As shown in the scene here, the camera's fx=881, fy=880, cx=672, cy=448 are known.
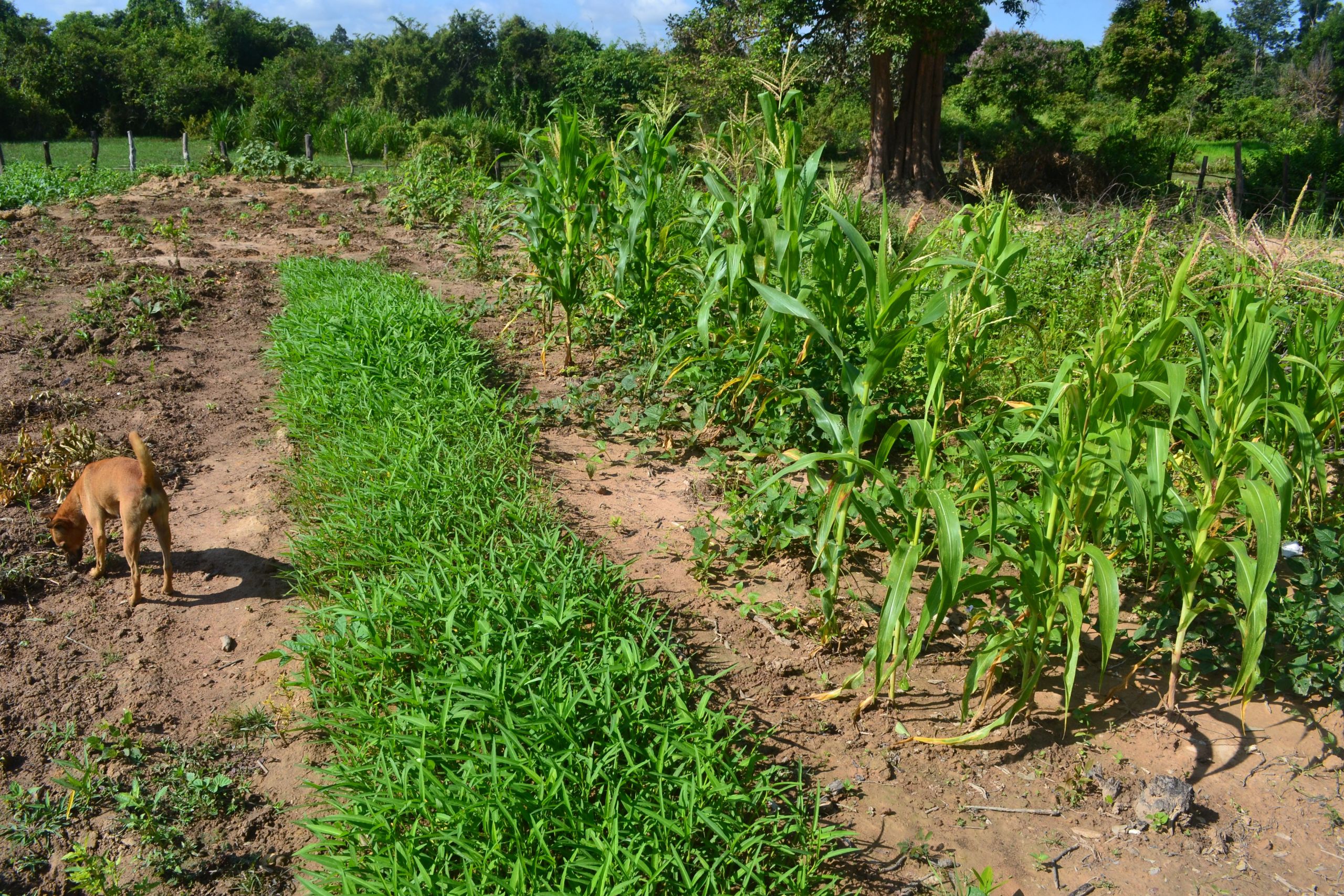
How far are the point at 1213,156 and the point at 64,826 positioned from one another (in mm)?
29525

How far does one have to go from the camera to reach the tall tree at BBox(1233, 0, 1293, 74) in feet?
244

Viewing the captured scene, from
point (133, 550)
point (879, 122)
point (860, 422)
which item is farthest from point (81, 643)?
point (879, 122)

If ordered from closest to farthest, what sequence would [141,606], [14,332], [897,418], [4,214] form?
[141,606], [897,418], [14,332], [4,214]

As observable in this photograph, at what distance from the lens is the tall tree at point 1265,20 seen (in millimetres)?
74500

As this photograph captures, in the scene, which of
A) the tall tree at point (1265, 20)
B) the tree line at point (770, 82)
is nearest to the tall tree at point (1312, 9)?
the tall tree at point (1265, 20)

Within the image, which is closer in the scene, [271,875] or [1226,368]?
[271,875]

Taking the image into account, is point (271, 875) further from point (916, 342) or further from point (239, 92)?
point (239, 92)

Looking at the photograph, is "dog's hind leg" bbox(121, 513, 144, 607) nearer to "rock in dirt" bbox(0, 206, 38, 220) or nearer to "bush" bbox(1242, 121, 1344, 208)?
"rock in dirt" bbox(0, 206, 38, 220)

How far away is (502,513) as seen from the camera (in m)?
3.54

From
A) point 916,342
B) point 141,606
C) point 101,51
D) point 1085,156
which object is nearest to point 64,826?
point 141,606

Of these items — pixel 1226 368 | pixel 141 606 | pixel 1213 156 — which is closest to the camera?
pixel 1226 368

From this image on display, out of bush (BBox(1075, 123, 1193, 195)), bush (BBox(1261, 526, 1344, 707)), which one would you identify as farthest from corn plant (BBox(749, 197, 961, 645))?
bush (BBox(1075, 123, 1193, 195))

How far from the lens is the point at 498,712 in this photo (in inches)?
95.2

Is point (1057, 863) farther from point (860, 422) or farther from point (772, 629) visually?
point (860, 422)
